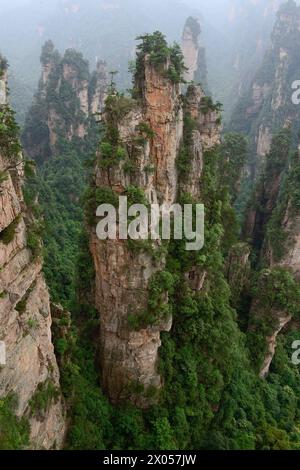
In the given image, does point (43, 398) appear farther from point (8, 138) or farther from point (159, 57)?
point (159, 57)

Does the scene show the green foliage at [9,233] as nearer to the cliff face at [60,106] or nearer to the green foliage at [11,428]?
the green foliage at [11,428]

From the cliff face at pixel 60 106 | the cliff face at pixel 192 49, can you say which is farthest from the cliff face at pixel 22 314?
the cliff face at pixel 192 49

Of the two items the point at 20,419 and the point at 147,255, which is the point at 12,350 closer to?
the point at 20,419

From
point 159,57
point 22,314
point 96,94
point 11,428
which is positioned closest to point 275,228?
point 159,57

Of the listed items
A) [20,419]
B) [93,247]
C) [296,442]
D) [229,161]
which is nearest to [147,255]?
[93,247]

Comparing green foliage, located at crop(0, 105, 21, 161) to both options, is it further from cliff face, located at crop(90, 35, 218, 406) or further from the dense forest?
cliff face, located at crop(90, 35, 218, 406)

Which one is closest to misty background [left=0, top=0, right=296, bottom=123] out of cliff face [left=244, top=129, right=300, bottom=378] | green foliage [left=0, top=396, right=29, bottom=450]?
cliff face [left=244, top=129, right=300, bottom=378]
